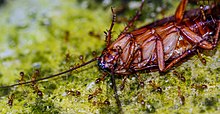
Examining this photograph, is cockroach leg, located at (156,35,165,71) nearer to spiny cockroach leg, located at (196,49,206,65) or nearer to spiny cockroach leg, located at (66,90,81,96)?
spiny cockroach leg, located at (196,49,206,65)

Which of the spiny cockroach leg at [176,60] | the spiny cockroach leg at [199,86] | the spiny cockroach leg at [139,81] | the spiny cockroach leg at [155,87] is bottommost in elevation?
the spiny cockroach leg at [199,86]

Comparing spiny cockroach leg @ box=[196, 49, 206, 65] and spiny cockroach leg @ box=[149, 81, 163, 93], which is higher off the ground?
spiny cockroach leg @ box=[196, 49, 206, 65]

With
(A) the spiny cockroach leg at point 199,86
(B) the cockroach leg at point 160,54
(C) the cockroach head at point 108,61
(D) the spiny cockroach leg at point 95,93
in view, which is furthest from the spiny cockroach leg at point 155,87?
(D) the spiny cockroach leg at point 95,93

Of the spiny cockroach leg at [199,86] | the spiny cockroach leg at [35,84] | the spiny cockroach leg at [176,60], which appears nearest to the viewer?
the spiny cockroach leg at [199,86]

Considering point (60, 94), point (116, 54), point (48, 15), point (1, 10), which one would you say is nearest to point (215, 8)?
point (116, 54)

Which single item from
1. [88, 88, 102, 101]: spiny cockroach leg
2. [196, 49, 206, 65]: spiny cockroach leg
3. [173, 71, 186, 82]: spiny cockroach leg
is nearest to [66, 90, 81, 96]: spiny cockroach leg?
[88, 88, 102, 101]: spiny cockroach leg

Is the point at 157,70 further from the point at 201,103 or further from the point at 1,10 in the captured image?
the point at 1,10

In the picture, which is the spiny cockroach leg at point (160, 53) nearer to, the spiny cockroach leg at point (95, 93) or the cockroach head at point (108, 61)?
the cockroach head at point (108, 61)
